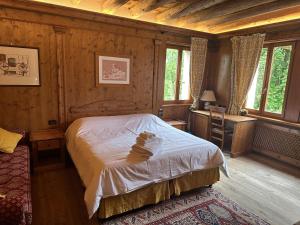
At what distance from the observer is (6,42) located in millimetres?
2842

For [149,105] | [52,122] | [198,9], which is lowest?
[52,122]

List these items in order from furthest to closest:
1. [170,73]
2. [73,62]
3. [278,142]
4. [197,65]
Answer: [197,65] → [170,73] → [278,142] → [73,62]

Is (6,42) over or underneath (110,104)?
over

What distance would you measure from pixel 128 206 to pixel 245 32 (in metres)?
3.84

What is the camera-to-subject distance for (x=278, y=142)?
3.71m

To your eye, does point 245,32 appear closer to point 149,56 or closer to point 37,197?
point 149,56

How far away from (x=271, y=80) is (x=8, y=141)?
4365 millimetres

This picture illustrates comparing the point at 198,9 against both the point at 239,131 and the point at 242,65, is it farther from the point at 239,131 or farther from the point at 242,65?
the point at 239,131

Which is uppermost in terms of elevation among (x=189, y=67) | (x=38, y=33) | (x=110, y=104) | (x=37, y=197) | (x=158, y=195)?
(x=38, y=33)

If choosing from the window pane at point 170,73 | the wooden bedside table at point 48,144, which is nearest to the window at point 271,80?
the window pane at point 170,73

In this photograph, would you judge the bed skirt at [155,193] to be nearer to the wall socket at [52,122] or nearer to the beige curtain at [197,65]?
the wall socket at [52,122]

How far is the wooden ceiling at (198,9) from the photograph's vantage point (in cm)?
276

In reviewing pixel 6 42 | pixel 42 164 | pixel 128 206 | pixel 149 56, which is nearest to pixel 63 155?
pixel 42 164

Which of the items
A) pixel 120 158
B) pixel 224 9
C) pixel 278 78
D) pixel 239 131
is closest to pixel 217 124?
pixel 239 131
